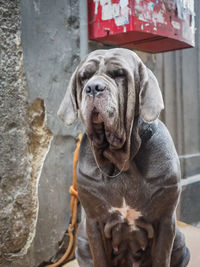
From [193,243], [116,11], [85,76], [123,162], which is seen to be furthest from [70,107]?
[193,243]

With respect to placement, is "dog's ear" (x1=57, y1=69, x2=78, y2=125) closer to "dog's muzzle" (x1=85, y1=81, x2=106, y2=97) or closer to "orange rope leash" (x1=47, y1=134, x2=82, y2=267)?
"dog's muzzle" (x1=85, y1=81, x2=106, y2=97)

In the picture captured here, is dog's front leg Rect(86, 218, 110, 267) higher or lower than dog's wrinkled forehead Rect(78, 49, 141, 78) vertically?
lower

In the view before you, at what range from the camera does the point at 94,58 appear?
0.94m

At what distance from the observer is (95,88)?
852 mm

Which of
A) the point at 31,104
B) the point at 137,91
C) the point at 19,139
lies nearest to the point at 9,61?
the point at 31,104

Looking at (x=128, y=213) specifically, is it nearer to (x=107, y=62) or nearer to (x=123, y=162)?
(x=123, y=162)

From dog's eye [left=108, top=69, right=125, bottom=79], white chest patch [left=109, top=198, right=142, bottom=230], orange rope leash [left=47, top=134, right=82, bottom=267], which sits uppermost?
dog's eye [left=108, top=69, right=125, bottom=79]

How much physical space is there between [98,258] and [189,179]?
1821 mm

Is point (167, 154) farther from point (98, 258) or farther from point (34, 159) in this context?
point (34, 159)

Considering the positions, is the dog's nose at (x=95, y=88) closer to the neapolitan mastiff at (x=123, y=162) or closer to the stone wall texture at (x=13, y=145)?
the neapolitan mastiff at (x=123, y=162)

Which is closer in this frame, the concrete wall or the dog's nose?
the dog's nose

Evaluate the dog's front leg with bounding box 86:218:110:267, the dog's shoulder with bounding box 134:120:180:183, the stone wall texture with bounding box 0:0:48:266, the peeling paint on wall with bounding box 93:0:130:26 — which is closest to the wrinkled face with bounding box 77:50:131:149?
the dog's shoulder with bounding box 134:120:180:183

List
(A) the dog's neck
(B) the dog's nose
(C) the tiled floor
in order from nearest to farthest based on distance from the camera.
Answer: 1. (B) the dog's nose
2. (A) the dog's neck
3. (C) the tiled floor

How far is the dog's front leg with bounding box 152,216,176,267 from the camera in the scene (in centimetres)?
104
